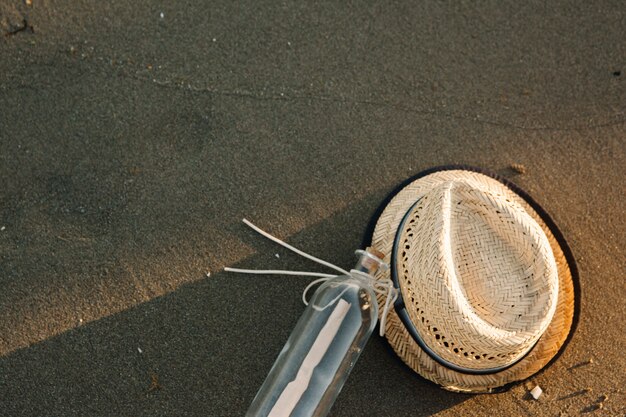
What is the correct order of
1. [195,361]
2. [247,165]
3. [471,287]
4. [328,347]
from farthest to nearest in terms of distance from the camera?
[247,165] → [195,361] → [328,347] → [471,287]

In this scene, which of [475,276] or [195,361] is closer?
[475,276]

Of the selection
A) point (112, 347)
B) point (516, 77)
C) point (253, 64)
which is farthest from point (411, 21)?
point (112, 347)

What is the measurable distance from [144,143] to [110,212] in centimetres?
28

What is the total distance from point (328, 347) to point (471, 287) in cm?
47

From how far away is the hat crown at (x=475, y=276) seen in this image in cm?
152

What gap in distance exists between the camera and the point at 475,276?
1.65 meters

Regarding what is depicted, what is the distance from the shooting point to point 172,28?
2.12 m

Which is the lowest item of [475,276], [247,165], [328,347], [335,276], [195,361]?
[195,361]

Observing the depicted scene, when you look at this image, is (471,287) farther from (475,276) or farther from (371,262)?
(371,262)

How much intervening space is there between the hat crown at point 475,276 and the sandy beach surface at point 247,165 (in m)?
0.43

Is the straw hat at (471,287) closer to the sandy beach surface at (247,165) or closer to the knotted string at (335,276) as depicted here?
the knotted string at (335,276)

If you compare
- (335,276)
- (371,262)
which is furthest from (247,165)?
(371,262)

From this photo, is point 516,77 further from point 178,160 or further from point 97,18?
point 97,18

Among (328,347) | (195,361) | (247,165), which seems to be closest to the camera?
(328,347)
